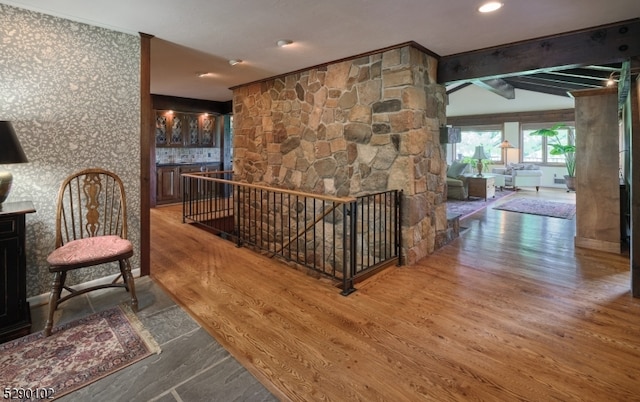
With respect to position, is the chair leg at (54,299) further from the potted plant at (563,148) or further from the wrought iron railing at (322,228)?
the potted plant at (563,148)

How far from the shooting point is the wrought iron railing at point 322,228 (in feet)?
10.5

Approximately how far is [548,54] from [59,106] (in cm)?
426

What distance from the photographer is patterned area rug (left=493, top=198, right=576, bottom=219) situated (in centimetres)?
606

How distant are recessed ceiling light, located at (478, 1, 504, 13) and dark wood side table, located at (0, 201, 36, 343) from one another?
3.46 metres

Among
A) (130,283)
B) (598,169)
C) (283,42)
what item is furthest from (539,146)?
(130,283)

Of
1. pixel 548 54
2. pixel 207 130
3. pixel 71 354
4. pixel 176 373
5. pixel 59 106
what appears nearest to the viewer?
pixel 176 373

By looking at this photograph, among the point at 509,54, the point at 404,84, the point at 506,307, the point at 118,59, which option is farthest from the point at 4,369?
the point at 509,54

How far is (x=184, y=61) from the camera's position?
4062 millimetres

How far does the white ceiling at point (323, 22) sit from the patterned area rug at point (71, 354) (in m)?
2.30

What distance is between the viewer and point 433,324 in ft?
7.69

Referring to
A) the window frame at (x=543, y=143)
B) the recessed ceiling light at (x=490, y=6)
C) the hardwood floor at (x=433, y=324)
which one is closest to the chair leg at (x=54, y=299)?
the hardwood floor at (x=433, y=324)

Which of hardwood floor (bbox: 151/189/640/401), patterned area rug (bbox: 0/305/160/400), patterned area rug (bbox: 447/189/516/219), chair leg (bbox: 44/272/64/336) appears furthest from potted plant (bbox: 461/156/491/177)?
chair leg (bbox: 44/272/64/336)

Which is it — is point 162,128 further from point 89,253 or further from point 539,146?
point 539,146

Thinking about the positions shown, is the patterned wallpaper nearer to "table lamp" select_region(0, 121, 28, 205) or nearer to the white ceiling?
the white ceiling
